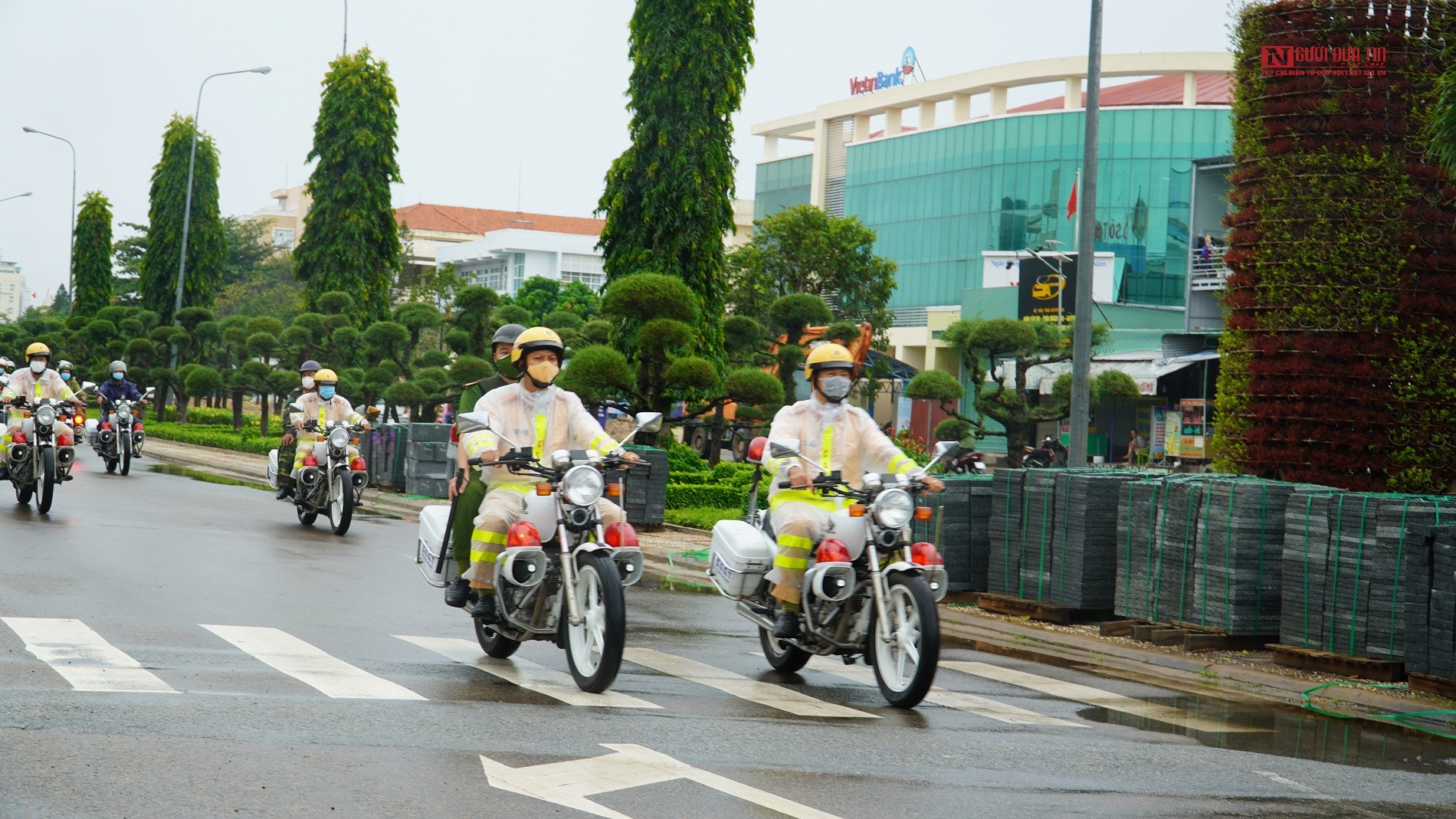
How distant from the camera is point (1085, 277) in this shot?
16.7 metres

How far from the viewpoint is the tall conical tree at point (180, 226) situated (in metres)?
56.7

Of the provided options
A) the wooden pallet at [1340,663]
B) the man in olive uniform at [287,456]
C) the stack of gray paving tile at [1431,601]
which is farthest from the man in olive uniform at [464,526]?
the man in olive uniform at [287,456]

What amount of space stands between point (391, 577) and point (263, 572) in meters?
1.04

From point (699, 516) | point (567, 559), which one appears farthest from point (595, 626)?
point (699, 516)

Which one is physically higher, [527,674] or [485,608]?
[485,608]

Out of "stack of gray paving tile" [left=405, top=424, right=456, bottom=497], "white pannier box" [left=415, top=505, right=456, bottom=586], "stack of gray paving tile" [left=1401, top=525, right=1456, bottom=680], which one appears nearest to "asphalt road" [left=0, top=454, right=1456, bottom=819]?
"white pannier box" [left=415, top=505, right=456, bottom=586]

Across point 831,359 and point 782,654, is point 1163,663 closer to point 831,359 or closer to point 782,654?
point 782,654

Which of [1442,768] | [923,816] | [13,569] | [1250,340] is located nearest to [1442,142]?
[1250,340]

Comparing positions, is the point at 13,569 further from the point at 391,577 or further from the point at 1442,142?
the point at 1442,142

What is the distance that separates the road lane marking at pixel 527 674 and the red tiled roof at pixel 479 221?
411 ft

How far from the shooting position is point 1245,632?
10523mm

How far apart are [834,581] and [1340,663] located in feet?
11.9

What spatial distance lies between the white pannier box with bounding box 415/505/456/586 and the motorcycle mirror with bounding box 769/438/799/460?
Answer: 1.98m

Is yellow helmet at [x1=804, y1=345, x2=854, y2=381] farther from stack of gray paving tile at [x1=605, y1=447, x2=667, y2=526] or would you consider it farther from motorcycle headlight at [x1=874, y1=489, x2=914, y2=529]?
stack of gray paving tile at [x1=605, y1=447, x2=667, y2=526]
